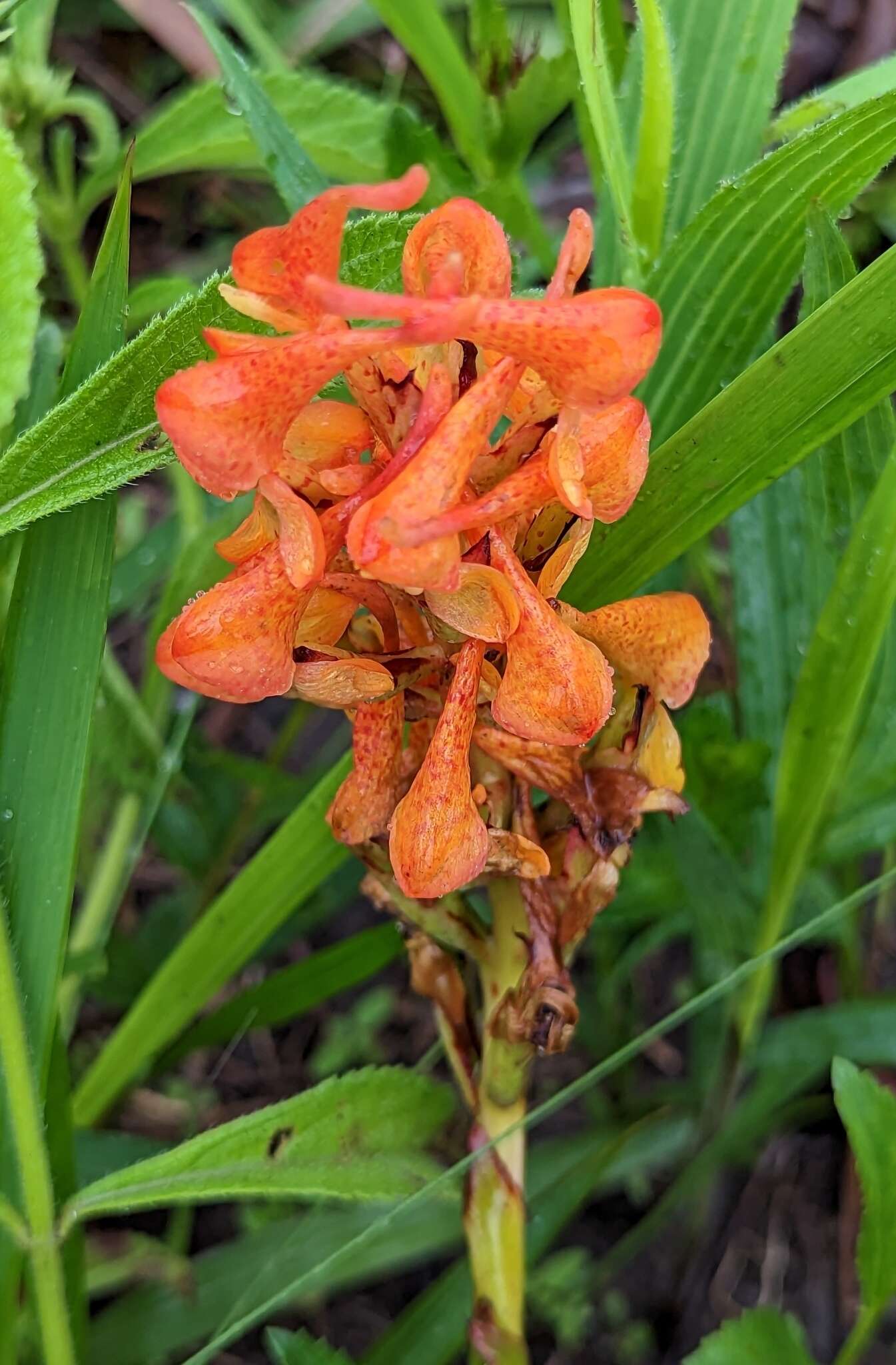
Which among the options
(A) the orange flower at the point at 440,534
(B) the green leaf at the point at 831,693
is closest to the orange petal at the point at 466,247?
(A) the orange flower at the point at 440,534

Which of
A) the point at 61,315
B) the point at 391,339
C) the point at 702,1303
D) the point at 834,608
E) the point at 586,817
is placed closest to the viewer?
the point at 391,339

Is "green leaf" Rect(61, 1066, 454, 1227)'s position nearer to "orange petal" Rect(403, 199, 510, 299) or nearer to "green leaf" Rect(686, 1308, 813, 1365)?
"green leaf" Rect(686, 1308, 813, 1365)

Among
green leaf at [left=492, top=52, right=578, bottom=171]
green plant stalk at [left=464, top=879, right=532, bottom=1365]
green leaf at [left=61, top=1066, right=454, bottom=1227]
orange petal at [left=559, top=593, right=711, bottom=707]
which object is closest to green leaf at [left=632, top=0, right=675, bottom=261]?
green leaf at [left=492, top=52, right=578, bottom=171]

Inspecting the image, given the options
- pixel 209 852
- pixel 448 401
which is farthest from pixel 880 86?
pixel 209 852

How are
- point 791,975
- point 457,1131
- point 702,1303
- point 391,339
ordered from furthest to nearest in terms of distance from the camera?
point 791,975, point 702,1303, point 457,1131, point 391,339

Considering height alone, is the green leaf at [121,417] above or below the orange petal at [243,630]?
above

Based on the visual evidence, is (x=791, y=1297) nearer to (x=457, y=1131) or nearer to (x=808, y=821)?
(x=457, y=1131)

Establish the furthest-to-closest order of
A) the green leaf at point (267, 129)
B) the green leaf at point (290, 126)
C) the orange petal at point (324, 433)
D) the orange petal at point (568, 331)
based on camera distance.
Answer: the green leaf at point (290, 126) < the green leaf at point (267, 129) < the orange petal at point (324, 433) < the orange petal at point (568, 331)

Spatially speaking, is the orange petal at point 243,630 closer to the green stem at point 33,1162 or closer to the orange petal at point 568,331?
the orange petal at point 568,331
